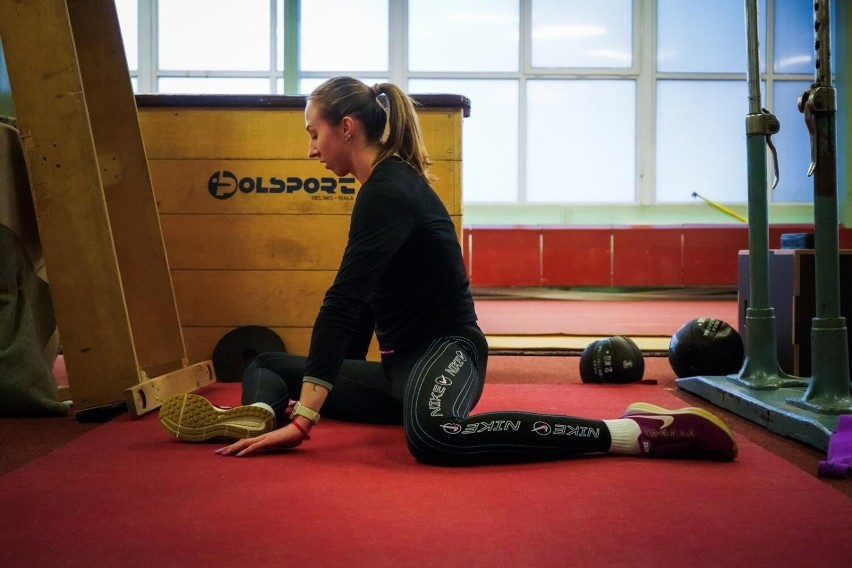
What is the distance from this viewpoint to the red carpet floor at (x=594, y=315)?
16.1ft

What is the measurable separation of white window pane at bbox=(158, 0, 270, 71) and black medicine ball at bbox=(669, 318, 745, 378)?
675 cm

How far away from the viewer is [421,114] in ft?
10.2

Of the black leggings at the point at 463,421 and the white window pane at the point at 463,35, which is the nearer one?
the black leggings at the point at 463,421

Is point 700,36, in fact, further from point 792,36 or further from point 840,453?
point 840,453

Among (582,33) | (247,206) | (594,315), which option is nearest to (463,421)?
(247,206)

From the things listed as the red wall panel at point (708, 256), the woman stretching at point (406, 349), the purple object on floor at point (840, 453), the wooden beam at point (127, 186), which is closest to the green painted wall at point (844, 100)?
the red wall panel at point (708, 256)

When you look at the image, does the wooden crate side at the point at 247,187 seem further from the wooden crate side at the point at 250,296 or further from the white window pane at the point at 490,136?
the white window pane at the point at 490,136

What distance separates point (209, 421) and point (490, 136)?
718 cm

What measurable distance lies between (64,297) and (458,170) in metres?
1.37

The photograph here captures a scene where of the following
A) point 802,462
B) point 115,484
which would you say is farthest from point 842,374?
point 115,484

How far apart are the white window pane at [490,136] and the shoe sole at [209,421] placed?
700cm

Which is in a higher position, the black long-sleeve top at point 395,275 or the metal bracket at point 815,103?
the metal bracket at point 815,103

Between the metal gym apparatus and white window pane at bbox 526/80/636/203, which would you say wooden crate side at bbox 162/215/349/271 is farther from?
white window pane at bbox 526/80/636/203

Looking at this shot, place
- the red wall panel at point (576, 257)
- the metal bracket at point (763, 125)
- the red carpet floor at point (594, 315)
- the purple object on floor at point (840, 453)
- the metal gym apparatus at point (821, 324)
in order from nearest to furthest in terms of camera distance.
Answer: the purple object on floor at point (840, 453) → the metal gym apparatus at point (821, 324) → the metal bracket at point (763, 125) → the red carpet floor at point (594, 315) → the red wall panel at point (576, 257)
